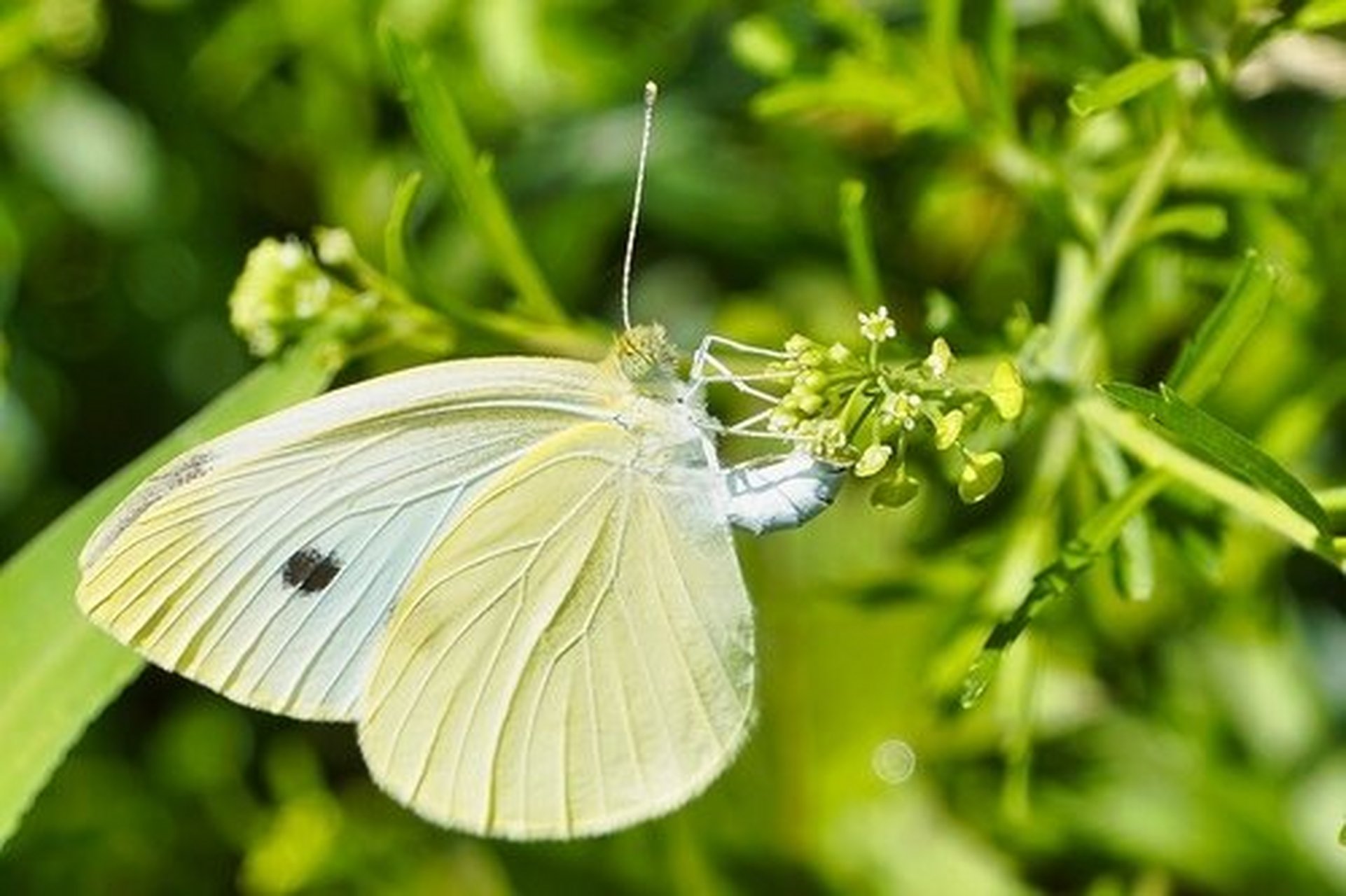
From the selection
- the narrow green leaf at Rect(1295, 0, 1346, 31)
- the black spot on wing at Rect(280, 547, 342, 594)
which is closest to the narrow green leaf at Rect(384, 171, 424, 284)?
the black spot on wing at Rect(280, 547, 342, 594)

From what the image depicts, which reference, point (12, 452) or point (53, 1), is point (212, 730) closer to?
point (12, 452)

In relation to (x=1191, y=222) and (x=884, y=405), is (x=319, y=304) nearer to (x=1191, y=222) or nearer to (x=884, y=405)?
(x=884, y=405)

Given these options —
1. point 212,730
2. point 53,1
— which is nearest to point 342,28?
point 53,1

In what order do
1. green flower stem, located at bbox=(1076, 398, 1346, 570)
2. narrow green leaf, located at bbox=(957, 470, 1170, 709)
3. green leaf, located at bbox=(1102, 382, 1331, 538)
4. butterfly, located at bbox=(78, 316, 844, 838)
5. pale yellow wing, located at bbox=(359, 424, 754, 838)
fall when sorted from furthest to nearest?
pale yellow wing, located at bbox=(359, 424, 754, 838)
butterfly, located at bbox=(78, 316, 844, 838)
green flower stem, located at bbox=(1076, 398, 1346, 570)
narrow green leaf, located at bbox=(957, 470, 1170, 709)
green leaf, located at bbox=(1102, 382, 1331, 538)

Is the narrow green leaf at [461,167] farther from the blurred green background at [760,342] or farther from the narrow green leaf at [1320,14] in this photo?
the narrow green leaf at [1320,14]

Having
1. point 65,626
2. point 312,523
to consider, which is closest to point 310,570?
point 312,523

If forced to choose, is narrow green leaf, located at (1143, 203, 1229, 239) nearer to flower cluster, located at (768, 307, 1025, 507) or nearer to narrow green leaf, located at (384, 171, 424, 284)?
flower cluster, located at (768, 307, 1025, 507)

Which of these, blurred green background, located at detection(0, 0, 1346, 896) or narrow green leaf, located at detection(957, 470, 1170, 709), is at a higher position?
narrow green leaf, located at detection(957, 470, 1170, 709)

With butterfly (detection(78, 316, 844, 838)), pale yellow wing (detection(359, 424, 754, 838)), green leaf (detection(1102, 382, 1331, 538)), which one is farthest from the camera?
pale yellow wing (detection(359, 424, 754, 838))

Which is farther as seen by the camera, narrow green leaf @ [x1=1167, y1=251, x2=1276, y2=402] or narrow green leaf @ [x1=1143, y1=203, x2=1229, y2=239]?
narrow green leaf @ [x1=1143, y1=203, x2=1229, y2=239]
